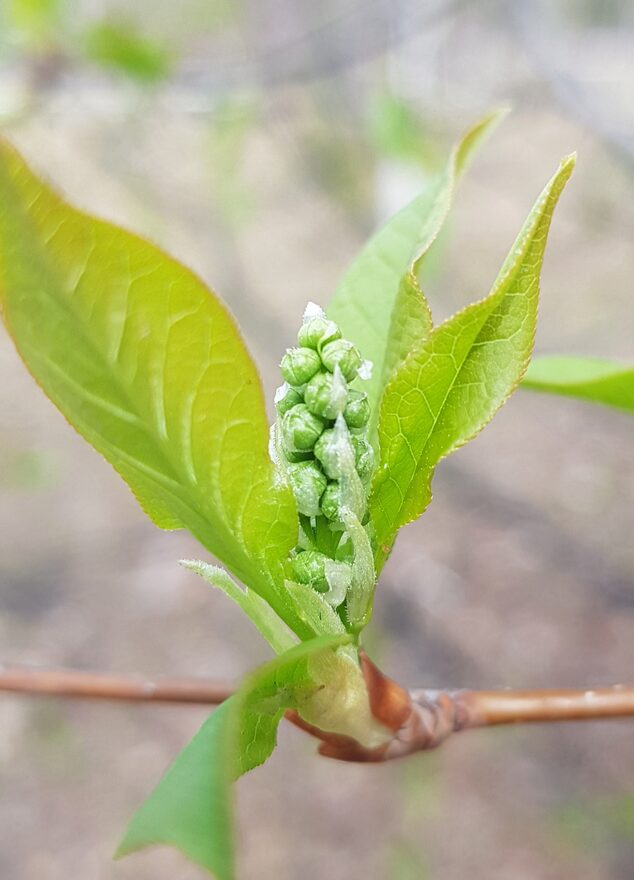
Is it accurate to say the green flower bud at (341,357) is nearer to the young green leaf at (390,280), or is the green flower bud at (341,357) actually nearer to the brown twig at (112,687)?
the young green leaf at (390,280)

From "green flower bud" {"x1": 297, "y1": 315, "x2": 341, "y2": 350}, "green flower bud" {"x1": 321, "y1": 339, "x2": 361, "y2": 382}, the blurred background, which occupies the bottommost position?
the blurred background

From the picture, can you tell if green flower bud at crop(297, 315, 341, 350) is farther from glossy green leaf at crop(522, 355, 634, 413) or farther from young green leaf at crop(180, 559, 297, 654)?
glossy green leaf at crop(522, 355, 634, 413)

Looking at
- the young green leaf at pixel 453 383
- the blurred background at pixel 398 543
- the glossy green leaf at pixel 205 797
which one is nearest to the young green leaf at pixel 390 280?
the young green leaf at pixel 453 383

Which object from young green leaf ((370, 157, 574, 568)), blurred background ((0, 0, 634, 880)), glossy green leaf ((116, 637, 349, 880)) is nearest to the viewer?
glossy green leaf ((116, 637, 349, 880))

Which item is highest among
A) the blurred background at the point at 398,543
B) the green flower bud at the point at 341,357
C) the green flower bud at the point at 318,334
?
the green flower bud at the point at 318,334

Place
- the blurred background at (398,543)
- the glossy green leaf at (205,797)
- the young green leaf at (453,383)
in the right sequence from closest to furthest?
the glossy green leaf at (205,797)
the young green leaf at (453,383)
the blurred background at (398,543)

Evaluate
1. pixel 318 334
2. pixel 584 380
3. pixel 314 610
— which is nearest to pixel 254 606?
pixel 314 610

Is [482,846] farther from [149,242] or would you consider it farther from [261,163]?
[261,163]

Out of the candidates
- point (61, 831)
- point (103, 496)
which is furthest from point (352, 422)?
point (103, 496)

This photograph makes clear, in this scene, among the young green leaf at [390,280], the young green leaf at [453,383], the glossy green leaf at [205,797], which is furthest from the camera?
the young green leaf at [390,280]

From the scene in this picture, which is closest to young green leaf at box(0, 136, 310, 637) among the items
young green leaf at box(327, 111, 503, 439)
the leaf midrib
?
the leaf midrib
